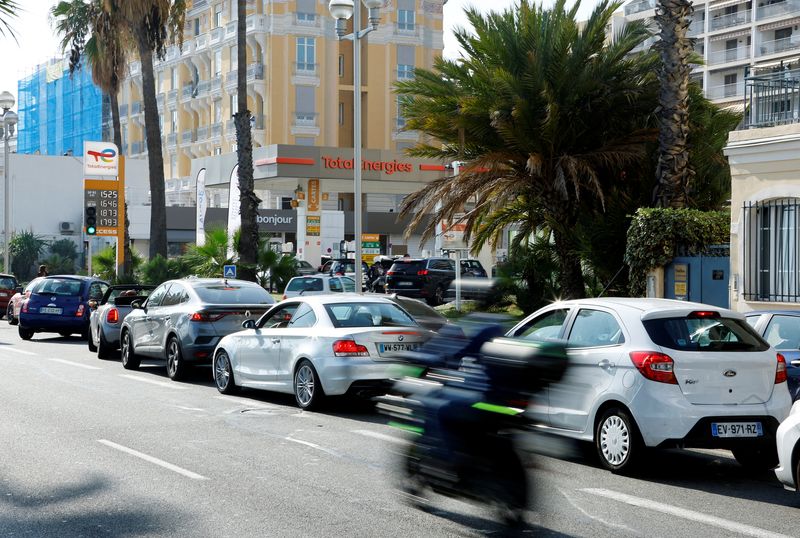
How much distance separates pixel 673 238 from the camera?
18484 mm

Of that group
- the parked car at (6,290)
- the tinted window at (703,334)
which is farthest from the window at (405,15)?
the tinted window at (703,334)

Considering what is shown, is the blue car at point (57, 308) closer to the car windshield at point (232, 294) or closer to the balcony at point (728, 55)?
the car windshield at point (232, 294)

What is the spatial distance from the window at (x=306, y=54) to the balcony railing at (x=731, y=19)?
29.9m

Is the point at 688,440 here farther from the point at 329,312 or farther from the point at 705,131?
the point at 705,131

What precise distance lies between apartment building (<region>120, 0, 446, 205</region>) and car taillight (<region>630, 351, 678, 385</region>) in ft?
206

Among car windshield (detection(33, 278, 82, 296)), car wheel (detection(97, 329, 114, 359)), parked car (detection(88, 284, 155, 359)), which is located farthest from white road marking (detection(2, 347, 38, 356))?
car windshield (detection(33, 278, 82, 296))

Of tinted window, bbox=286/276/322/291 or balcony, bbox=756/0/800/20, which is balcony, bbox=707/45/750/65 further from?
tinted window, bbox=286/276/322/291

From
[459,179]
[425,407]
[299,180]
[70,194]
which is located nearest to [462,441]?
[425,407]

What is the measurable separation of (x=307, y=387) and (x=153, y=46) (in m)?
26.1

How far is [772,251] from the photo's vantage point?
16.9 meters

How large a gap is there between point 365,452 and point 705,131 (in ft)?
51.6

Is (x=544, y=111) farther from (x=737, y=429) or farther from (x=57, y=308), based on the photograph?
(x=737, y=429)

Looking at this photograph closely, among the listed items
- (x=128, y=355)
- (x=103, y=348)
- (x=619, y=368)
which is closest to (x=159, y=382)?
(x=128, y=355)

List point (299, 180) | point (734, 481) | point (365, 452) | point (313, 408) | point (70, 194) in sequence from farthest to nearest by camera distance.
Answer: point (70, 194)
point (299, 180)
point (313, 408)
point (365, 452)
point (734, 481)
